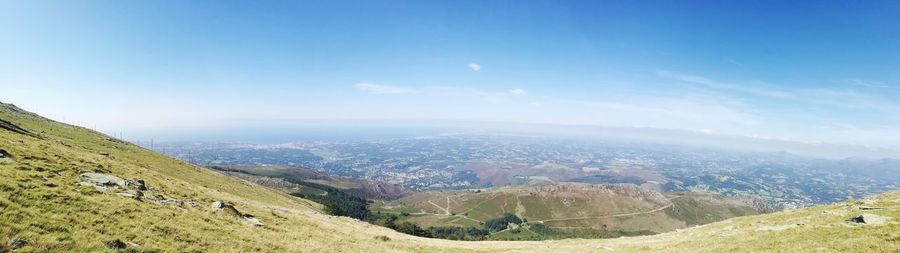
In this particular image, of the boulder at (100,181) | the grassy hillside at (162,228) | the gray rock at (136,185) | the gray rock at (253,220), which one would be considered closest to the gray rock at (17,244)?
the grassy hillside at (162,228)

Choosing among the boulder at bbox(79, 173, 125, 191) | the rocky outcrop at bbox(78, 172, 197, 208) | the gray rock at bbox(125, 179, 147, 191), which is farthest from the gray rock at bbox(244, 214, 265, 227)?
the boulder at bbox(79, 173, 125, 191)

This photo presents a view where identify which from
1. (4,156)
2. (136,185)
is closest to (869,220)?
(136,185)

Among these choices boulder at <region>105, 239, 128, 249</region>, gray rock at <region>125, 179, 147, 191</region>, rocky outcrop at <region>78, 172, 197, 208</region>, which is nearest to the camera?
boulder at <region>105, 239, 128, 249</region>

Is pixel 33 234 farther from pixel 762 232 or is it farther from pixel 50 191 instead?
pixel 762 232

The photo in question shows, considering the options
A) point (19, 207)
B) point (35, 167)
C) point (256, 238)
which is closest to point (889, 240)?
point (256, 238)

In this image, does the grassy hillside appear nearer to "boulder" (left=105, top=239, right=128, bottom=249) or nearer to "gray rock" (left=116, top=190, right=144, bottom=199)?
"boulder" (left=105, top=239, right=128, bottom=249)

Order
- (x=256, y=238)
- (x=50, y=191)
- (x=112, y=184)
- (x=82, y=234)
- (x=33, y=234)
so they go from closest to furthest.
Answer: (x=33, y=234) < (x=82, y=234) < (x=50, y=191) < (x=256, y=238) < (x=112, y=184)
